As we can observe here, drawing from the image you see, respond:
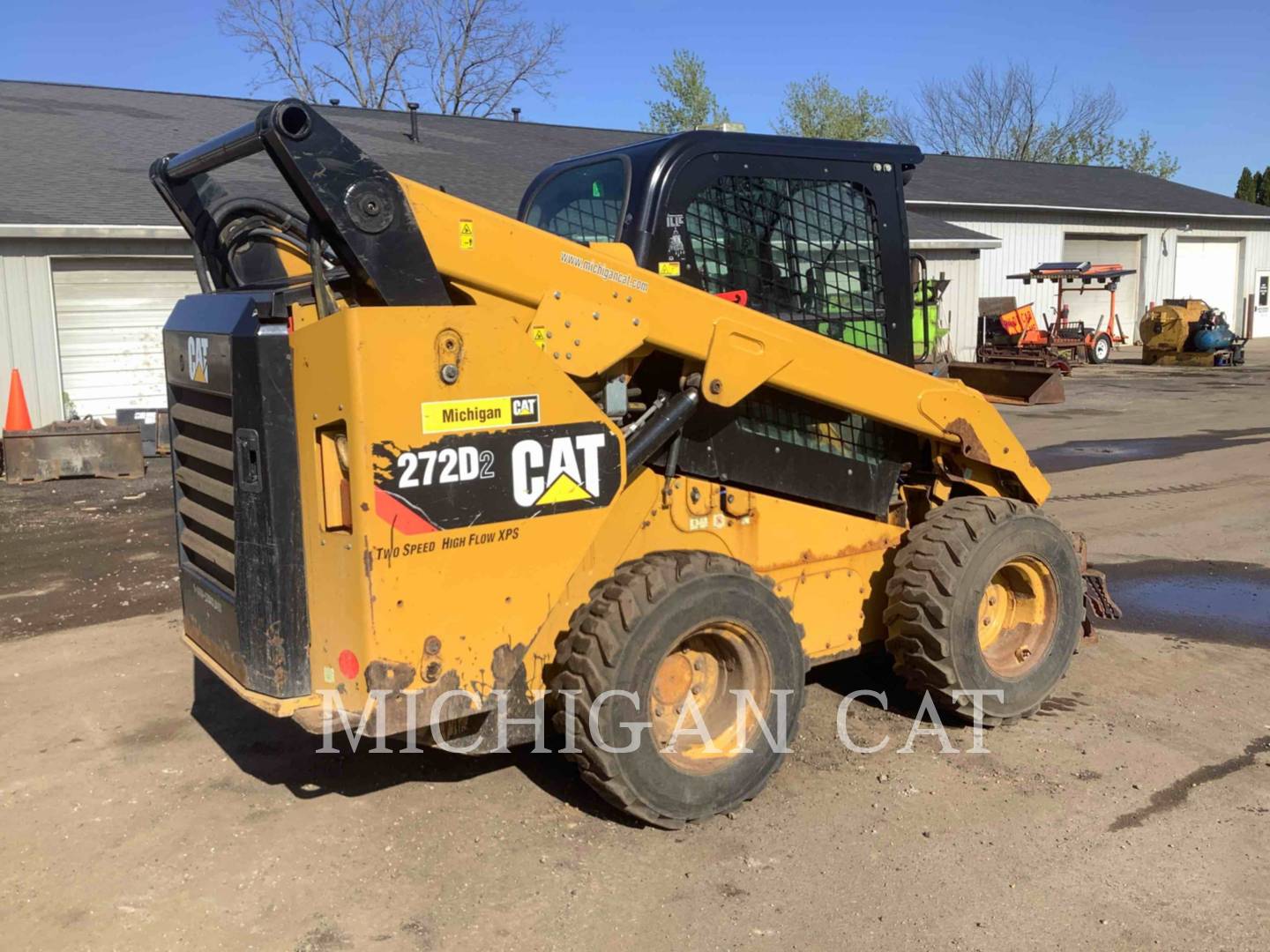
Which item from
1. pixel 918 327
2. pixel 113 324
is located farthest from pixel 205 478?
pixel 113 324

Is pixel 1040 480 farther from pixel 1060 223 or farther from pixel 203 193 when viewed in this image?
pixel 1060 223

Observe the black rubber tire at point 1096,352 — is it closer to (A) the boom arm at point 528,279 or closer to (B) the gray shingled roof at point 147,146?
(B) the gray shingled roof at point 147,146

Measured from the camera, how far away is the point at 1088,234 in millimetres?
32969

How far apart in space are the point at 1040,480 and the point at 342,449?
11.2 ft

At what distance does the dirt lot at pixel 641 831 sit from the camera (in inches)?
137

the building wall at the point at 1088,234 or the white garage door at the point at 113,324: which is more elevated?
the building wall at the point at 1088,234

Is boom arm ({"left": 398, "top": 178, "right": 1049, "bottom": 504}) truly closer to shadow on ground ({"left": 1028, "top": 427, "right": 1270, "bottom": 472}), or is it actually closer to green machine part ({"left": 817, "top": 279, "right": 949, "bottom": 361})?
green machine part ({"left": 817, "top": 279, "right": 949, "bottom": 361})

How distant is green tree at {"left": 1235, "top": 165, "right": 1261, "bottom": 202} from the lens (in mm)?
56438

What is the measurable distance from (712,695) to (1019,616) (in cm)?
179

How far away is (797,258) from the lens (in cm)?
471

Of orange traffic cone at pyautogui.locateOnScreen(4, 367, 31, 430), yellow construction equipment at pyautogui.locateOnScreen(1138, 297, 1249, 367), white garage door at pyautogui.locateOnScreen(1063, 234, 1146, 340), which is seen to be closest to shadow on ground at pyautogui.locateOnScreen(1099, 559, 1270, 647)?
orange traffic cone at pyautogui.locateOnScreen(4, 367, 31, 430)

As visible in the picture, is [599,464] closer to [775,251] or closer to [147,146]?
[775,251]

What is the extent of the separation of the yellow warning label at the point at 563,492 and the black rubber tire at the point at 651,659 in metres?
0.34

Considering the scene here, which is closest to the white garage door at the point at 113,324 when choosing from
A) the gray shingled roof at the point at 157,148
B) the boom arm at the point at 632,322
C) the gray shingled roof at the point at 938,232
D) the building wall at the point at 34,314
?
the building wall at the point at 34,314
